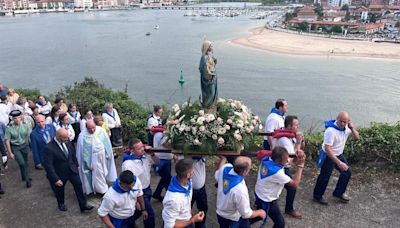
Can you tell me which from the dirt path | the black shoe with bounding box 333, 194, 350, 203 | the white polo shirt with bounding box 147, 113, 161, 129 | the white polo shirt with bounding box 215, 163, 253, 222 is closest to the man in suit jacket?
the dirt path

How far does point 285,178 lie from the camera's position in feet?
17.6

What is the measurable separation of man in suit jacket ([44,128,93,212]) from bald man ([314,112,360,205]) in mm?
4800

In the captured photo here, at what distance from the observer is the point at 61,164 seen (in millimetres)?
6684

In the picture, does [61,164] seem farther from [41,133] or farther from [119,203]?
[119,203]

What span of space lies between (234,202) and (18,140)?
571 cm

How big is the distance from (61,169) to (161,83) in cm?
3708

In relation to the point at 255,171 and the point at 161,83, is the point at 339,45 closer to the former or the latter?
the point at 161,83

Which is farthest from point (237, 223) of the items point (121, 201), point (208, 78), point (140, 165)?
point (208, 78)

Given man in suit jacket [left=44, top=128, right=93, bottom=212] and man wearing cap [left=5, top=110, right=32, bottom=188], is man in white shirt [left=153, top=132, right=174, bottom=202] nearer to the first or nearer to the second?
man in suit jacket [left=44, top=128, right=93, bottom=212]

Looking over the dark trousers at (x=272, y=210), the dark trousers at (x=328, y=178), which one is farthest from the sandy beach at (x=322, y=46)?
the dark trousers at (x=272, y=210)

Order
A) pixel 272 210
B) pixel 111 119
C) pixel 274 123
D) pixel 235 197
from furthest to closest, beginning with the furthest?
pixel 111 119
pixel 274 123
pixel 272 210
pixel 235 197

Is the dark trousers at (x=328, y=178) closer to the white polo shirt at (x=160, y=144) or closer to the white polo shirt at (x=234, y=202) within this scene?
the white polo shirt at (x=234, y=202)

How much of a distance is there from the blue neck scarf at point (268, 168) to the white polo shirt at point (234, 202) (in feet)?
1.66

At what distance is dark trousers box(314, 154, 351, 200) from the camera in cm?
696
